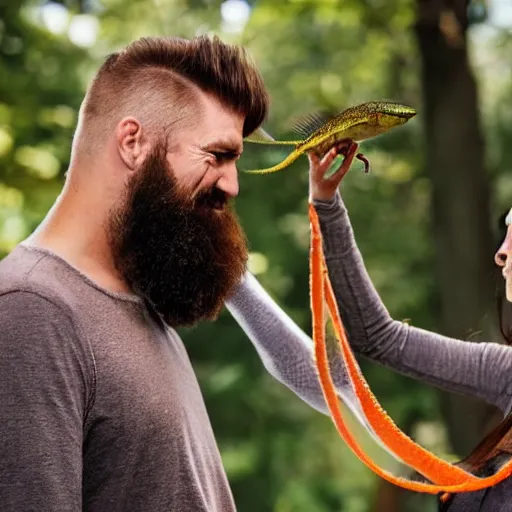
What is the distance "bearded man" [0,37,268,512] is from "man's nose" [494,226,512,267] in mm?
588

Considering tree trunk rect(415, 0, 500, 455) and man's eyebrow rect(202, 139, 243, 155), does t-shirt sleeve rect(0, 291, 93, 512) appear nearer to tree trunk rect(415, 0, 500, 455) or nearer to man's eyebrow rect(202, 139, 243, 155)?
man's eyebrow rect(202, 139, 243, 155)

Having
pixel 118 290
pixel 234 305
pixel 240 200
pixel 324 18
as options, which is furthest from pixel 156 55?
pixel 240 200

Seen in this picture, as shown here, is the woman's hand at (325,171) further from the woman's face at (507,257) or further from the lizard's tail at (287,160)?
the woman's face at (507,257)

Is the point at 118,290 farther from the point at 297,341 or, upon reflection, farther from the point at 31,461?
the point at 297,341

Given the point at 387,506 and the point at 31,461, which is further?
the point at 387,506

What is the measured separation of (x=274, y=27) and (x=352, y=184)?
1647 mm

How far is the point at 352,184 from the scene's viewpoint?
28.9 feet

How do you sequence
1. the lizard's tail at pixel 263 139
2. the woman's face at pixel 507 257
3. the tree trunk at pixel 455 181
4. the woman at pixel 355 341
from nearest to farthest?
the lizard's tail at pixel 263 139 < the woman's face at pixel 507 257 < the woman at pixel 355 341 < the tree trunk at pixel 455 181

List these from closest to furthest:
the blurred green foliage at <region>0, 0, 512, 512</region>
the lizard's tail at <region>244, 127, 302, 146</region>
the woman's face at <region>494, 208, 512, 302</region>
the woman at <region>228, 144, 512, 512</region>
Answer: the lizard's tail at <region>244, 127, 302, 146</region> → the woman's face at <region>494, 208, 512, 302</region> → the woman at <region>228, 144, 512, 512</region> → the blurred green foliage at <region>0, 0, 512, 512</region>

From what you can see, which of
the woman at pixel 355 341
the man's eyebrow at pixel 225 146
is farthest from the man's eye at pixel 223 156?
the woman at pixel 355 341

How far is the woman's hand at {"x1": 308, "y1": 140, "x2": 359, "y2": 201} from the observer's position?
1977mm

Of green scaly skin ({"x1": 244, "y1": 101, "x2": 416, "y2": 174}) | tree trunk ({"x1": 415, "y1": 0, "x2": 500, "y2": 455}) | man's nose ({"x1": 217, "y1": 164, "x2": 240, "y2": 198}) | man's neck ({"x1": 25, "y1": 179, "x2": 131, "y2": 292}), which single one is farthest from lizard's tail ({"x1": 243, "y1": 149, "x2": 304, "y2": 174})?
tree trunk ({"x1": 415, "y1": 0, "x2": 500, "y2": 455})

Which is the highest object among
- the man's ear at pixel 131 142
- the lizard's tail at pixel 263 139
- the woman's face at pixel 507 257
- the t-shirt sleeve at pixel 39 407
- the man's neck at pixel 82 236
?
the lizard's tail at pixel 263 139

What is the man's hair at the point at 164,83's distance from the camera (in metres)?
1.73
